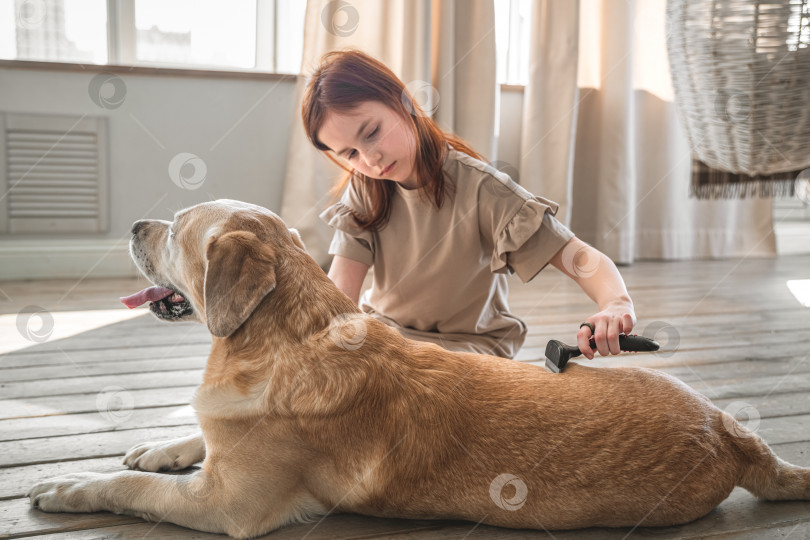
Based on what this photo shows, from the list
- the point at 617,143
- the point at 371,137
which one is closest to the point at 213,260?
the point at 371,137

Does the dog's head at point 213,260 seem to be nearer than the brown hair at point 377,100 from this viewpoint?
Yes

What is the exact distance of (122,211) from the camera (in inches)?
164

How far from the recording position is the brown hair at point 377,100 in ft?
6.09

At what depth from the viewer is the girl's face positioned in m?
1.84

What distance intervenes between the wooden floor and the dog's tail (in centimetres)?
4

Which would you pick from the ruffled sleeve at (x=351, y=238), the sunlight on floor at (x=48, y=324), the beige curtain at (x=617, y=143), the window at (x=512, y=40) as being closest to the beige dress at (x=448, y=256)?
the ruffled sleeve at (x=351, y=238)

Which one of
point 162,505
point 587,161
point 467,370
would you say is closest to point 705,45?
point 467,370

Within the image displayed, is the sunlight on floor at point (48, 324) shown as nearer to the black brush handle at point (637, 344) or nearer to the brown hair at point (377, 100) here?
the brown hair at point (377, 100)

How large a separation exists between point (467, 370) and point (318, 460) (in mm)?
327

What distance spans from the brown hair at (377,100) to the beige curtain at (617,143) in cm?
294

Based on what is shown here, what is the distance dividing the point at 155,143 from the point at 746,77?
312 centimetres

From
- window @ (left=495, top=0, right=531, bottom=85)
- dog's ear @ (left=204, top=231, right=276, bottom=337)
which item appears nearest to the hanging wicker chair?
dog's ear @ (left=204, top=231, right=276, bottom=337)

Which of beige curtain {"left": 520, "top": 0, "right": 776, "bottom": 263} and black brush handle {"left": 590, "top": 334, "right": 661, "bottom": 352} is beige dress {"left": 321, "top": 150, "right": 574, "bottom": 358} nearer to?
black brush handle {"left": 590, "top": 334, "right": 661, "bottom": 352}

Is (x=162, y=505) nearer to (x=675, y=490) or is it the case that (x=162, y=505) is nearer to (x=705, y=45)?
(x=675, y=490)
